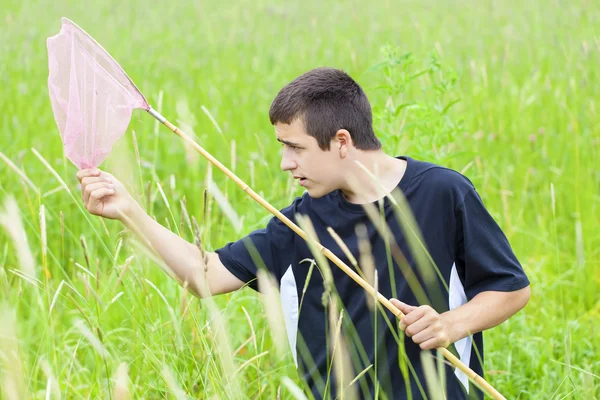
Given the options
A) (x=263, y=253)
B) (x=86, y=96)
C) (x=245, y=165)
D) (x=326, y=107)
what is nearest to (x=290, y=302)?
(x=263, y=253)

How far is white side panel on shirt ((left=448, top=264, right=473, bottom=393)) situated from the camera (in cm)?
196

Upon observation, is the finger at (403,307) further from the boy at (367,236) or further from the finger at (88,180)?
the finger at (88,180)

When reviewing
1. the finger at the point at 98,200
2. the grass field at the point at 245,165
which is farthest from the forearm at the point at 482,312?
the finger at the point at 98,200

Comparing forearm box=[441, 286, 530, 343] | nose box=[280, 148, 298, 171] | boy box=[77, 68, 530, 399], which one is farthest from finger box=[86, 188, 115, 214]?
forearm box=[441, 286, 530, 343]

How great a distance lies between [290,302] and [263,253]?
0.47 ft

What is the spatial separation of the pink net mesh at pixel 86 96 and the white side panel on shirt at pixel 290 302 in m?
0.55

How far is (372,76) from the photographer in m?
5.44

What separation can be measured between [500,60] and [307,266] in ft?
12.8

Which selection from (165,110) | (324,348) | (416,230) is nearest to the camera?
(416,230)

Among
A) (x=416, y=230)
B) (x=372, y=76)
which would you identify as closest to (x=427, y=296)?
(x=416, y=230)

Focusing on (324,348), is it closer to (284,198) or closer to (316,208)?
(316,208)

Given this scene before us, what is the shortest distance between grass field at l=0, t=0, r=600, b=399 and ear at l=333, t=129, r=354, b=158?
0.32m

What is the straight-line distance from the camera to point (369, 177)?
1989 mm

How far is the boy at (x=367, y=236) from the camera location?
75.0 inches
